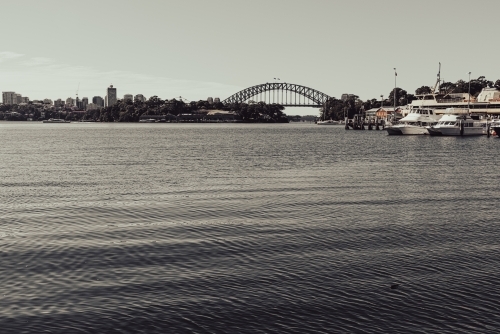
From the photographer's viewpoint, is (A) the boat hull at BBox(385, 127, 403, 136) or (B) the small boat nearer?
(B) the small boat

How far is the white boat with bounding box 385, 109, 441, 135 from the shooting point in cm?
13200

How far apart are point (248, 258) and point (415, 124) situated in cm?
12702

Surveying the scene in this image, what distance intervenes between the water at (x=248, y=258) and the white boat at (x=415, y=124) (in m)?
95.1

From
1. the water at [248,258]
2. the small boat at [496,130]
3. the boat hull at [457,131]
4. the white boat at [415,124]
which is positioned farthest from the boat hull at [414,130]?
the water at [248,258]

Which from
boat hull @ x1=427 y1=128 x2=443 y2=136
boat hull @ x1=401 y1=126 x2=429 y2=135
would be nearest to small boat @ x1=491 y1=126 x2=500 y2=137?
boat hull @ x1=427 y1=128 x2=443 y2=136

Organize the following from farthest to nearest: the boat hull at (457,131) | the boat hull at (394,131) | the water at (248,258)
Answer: the boat hull at (394,131) → the boat hull at (457,131) → the water at (248,258)

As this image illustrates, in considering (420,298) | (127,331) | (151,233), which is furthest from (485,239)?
(127,331)

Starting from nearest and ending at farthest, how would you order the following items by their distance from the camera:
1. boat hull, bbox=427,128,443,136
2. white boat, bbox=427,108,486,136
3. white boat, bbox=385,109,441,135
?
1. boat hull, bbox=427,128,443,136
2. white boat, bbox=427,108,486,136
3. white boat, bbox=385,109,441,135

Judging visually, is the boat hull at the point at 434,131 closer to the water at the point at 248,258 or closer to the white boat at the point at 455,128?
the white boat at the point at 455,128

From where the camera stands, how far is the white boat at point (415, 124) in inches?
5197

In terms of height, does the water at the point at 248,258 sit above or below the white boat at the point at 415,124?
below

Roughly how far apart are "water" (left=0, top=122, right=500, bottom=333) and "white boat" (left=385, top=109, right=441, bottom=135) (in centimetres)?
9507

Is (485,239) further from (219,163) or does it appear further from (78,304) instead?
(219,163)

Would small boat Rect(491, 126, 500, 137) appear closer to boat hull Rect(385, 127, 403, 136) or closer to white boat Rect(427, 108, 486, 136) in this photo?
white boat Rect(427, 108, 486, 136)
